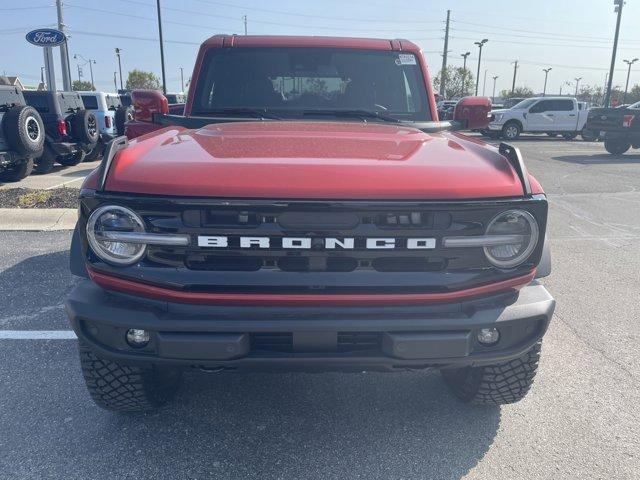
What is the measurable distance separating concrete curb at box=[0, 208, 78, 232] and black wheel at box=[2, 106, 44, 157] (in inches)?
84.0

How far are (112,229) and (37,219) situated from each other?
5.67m

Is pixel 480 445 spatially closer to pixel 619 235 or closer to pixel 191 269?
pixel 191 269

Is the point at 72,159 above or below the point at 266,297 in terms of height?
below

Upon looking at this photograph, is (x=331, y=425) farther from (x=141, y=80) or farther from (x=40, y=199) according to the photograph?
(x=141, y=80)

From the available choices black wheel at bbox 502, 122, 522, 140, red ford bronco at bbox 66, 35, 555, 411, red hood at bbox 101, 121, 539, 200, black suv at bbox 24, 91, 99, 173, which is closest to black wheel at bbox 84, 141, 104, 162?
black suv at bbox 24, 91, 99, 173

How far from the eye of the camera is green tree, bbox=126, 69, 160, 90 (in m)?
73.9

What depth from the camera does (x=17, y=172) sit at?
9.99 metres

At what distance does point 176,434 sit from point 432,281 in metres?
1.51

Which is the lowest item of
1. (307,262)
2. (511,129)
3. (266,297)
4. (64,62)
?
(511,129)

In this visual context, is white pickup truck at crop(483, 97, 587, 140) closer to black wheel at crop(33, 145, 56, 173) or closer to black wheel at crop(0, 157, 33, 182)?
black wheel at crop(33, 145, 56, 173)

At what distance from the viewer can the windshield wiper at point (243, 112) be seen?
349 cm

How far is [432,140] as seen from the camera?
2.87 meters

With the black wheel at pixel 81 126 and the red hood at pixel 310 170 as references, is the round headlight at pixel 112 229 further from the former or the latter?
the black wheel at pixel 81 126

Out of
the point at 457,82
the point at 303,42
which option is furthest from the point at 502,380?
the point at 457,82
